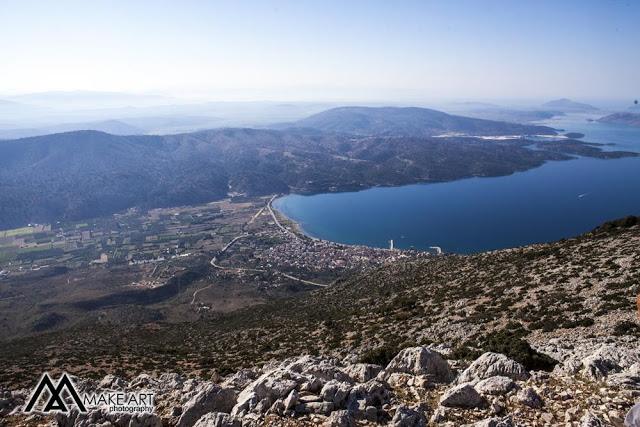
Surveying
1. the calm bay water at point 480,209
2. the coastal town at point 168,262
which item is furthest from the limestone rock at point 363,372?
the calm bay water at point 480,209

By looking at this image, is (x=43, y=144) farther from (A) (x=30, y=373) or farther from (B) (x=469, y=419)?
(B) (x=469, y=419)

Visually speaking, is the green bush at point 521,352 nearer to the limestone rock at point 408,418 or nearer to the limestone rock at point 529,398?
the limestone rock at point 529,398

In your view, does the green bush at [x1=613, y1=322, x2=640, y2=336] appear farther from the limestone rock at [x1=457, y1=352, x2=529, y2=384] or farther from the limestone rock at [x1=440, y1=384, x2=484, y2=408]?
the limestone rock at [x1=440, y1=384, x2=484, y2=408]

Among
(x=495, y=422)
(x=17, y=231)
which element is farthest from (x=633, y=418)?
(x=17, y=231)

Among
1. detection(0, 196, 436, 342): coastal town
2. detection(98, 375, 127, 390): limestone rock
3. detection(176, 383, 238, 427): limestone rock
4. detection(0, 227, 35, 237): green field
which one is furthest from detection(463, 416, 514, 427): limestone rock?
detection(0, 227, 35, 237): green field

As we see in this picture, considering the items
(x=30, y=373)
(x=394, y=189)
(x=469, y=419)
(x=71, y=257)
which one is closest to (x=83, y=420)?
(x=469, y=419)

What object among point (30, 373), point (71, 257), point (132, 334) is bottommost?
point (71, 257)
